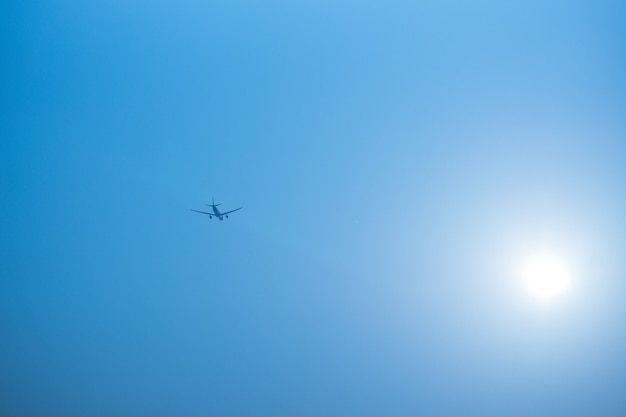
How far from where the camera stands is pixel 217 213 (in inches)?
1816
